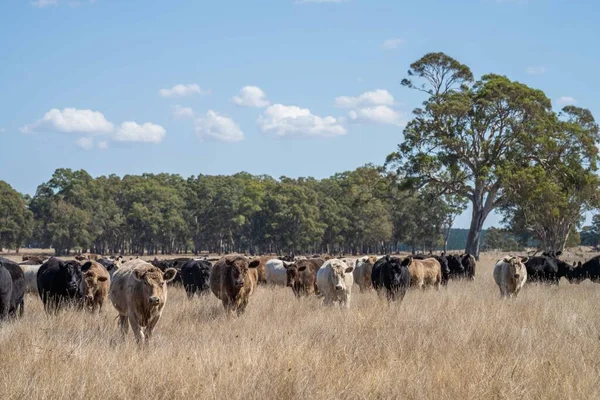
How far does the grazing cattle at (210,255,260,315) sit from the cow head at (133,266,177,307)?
3613 mm

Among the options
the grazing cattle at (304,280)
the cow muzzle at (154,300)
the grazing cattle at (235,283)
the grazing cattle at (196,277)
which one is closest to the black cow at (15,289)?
the cow muzzle at (154,300)

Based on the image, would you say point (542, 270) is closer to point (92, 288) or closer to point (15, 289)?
point (92, 288)

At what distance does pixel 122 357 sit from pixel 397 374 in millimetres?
3610

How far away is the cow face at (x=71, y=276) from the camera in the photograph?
15.3 meters

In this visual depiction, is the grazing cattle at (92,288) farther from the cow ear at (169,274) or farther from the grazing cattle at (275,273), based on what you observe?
the grazing cattle at (275,273)

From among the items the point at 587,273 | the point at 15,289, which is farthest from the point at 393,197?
the point at 15,289

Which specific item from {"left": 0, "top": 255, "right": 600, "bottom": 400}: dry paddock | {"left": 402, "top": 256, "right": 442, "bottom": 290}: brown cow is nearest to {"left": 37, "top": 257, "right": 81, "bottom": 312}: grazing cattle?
{"left": 0, "top": 255, "right": 600, "bottom": 400}: dry paddock

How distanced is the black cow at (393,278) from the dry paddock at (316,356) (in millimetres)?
2692

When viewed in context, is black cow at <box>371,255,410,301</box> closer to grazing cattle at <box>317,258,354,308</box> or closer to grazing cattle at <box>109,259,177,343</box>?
grazing cattle at <box>317,258,354,308</box>

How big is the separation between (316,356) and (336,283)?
7505 millimetres

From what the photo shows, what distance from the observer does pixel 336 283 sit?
16938 mm

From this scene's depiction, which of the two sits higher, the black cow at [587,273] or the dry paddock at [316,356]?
the black cow at [587,273]

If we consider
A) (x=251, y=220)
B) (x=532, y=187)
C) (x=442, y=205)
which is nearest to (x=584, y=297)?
(x=532, y=187)

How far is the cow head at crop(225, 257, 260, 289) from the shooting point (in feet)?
48.6
